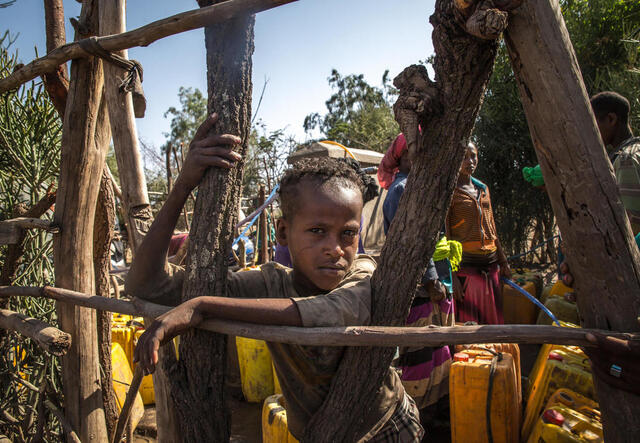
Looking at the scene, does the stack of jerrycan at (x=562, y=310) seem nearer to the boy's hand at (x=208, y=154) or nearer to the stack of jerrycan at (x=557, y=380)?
the stack of jerrycan at (x=557, y=380)

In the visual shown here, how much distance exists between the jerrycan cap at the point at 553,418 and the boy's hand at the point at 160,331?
6.25ft

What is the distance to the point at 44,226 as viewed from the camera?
1967mm

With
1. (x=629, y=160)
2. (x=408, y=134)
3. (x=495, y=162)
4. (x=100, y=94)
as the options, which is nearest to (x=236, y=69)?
(x=408, y=134)

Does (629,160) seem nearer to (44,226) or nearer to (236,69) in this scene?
(236,69)

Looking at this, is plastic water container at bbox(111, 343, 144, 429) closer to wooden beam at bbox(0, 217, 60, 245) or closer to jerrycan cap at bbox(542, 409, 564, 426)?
wooden beam at bbox(0, 217, 60, 245)

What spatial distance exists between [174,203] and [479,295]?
10.0 ft

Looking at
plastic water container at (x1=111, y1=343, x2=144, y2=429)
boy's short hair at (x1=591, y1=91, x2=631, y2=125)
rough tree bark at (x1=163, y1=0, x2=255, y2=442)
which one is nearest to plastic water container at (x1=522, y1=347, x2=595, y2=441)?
boy's short hair at (x1=591, y1=91, x2=631, y2=125)

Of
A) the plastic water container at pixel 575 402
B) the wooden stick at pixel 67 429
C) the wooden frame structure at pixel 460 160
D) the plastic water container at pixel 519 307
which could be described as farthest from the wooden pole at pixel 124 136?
the plastic water container at pixel 519 307

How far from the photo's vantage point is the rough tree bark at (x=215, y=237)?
1.13 m

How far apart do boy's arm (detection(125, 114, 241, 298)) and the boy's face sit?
0.30 m

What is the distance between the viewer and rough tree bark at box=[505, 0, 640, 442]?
1.05 metres

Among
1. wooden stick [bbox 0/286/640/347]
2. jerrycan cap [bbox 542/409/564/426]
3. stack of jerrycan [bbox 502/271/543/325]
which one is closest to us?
wooden stick [bbox 0/286/640/347]

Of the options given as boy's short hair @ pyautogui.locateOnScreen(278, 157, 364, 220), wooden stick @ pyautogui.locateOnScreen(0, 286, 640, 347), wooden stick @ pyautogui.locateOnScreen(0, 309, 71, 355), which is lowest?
wooden stick @ pyautogui.locateOnScreen(0, 309, 71, 355)

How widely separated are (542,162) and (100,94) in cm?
208
